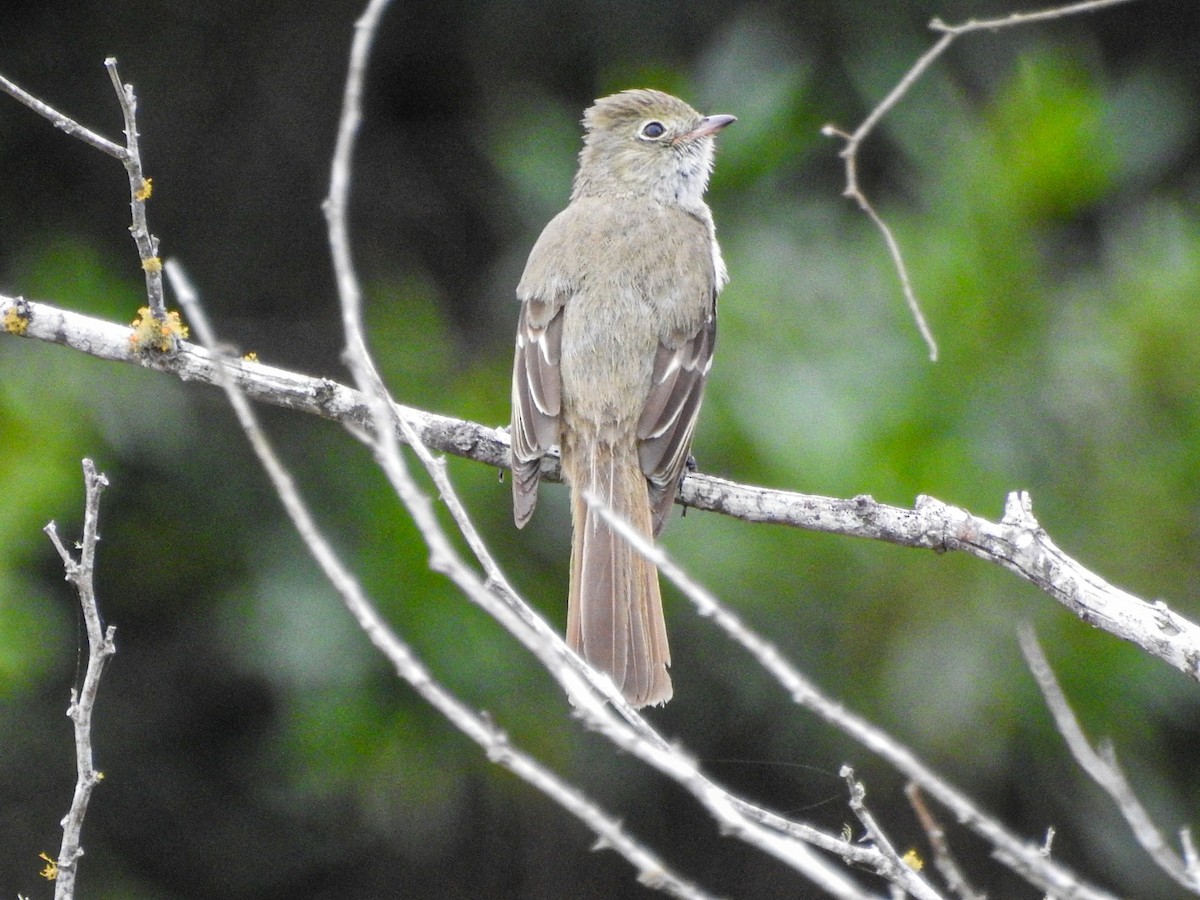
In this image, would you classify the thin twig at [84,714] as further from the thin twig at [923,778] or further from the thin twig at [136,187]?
the thin twig at [923,778]

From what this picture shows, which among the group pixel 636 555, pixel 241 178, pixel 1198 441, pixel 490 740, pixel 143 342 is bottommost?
pixel 490 740

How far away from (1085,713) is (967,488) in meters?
1.06

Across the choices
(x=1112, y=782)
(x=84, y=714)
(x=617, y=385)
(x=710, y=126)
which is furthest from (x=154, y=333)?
(x=1112, y=782)

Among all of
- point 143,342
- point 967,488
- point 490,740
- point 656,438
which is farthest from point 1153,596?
point 490,740

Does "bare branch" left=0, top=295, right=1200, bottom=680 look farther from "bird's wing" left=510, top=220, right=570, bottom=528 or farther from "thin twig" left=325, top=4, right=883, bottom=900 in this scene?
"thin twig" left=325, top=4, right=883, bottom=900

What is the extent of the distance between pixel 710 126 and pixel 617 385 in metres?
1.57

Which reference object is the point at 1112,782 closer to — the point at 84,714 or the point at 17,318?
the point at 84,714

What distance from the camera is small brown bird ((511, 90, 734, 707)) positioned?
4820 mm

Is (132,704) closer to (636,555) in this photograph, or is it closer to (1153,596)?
(636,555)

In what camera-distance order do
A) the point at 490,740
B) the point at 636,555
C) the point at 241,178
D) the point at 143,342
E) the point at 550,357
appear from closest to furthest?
the point at 490,740
the point at 143,342
the point at 636,555
the point at 550,357
the point at 241,178

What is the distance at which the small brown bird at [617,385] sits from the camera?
482cm

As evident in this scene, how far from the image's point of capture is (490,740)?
7.57 ft

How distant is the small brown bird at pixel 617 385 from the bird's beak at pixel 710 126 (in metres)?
0.32

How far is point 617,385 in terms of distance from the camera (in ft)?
17.3
